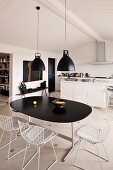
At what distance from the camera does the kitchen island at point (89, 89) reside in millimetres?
5328

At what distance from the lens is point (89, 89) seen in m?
5.56

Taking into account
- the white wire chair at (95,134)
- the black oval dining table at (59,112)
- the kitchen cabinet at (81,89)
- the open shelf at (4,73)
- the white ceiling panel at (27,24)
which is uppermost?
the white ceiling panel at (27,24)

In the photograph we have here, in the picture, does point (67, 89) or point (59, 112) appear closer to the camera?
point (59, 112)

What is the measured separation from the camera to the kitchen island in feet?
17.5

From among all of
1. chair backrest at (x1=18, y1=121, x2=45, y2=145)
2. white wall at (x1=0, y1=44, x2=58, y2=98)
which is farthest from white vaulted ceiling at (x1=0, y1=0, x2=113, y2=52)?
chair backrest at (x1=18, y1=121, x2=45, y2=145)

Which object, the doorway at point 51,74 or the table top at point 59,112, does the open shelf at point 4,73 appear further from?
the table top at point 59,112

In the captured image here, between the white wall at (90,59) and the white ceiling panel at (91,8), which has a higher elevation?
the white ceiling panel at (91,8)

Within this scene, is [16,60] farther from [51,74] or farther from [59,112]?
[59,112]

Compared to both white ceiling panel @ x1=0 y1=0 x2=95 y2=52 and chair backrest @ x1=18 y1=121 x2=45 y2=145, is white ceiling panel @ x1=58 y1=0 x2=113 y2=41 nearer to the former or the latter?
white ceiling panel @ x1=0 y1=0 x2=95 y2=52

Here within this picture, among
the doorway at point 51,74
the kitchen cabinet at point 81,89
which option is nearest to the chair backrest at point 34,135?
the kitchen cabinet at point 81,89

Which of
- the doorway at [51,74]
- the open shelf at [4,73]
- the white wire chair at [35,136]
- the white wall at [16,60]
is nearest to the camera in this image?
the white wire chair at [35,136]

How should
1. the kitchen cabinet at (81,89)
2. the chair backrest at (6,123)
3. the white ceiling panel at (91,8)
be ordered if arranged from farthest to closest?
the kitchen cabinet at (81,89)
the white ceiling panel at (91,8)
the chair backrest at (6,123)

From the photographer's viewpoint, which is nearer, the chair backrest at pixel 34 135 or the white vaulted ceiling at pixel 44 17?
the chair backrest at pixel 34 135

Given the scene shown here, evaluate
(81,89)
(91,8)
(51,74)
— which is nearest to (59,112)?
(91,8)
